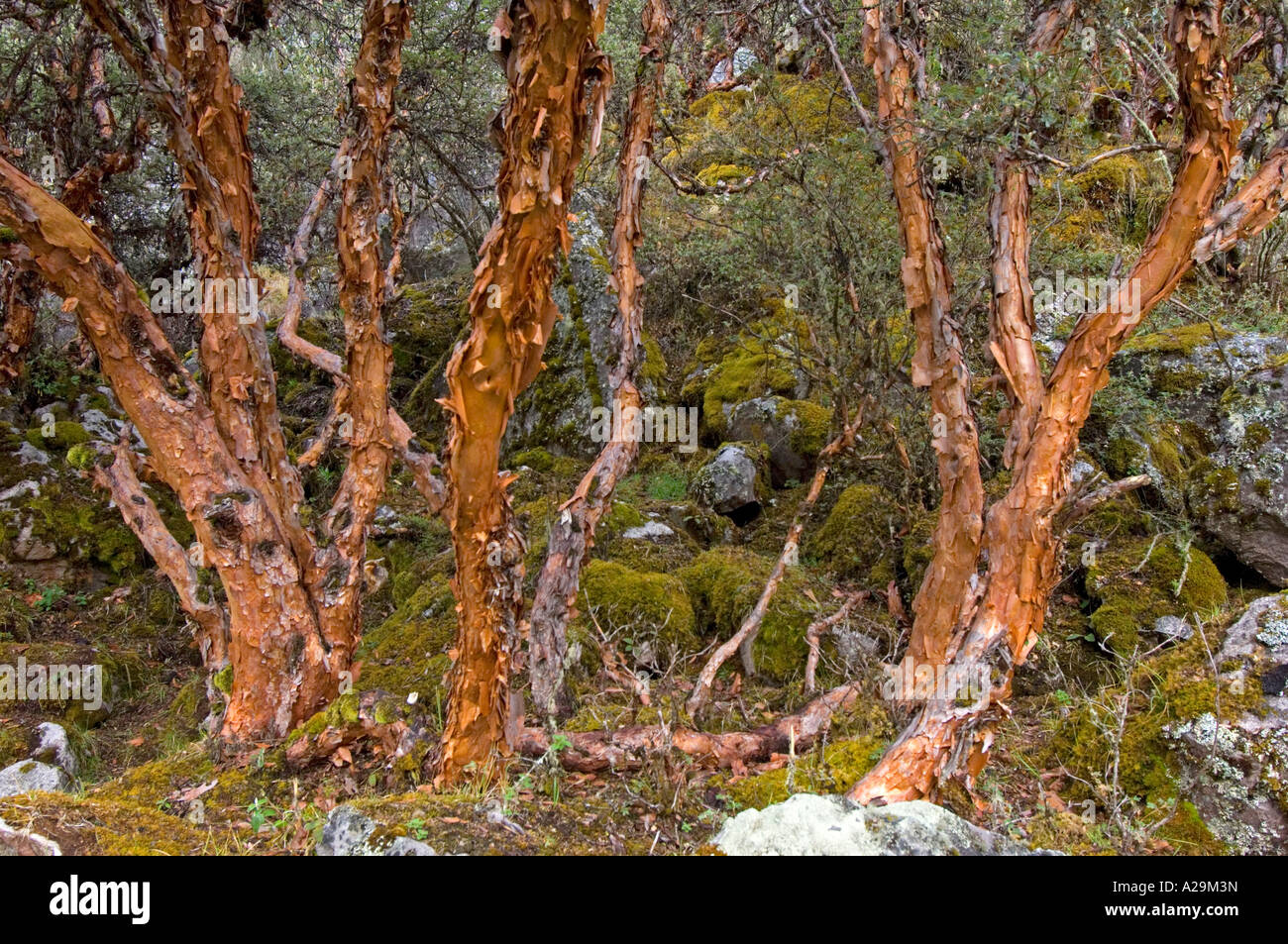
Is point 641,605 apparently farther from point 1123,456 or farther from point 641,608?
point 1123,456

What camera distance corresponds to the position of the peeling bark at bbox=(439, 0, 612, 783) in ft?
9.23

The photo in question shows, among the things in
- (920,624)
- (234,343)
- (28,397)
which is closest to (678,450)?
(920,624)

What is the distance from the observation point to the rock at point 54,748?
480 cm

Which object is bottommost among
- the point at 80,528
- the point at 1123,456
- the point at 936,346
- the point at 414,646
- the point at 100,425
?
the point at 414,646

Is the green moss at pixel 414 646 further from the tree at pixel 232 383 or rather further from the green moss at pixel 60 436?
the green moss at pixel 60 436

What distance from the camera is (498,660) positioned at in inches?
135

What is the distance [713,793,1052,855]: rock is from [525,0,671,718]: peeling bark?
2.31 meters

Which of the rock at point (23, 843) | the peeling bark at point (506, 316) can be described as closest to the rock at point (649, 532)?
the peeling bark at point (506, 316)

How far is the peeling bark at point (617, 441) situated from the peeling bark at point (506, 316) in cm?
120

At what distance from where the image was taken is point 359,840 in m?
2.29

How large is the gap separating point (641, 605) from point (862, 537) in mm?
2245

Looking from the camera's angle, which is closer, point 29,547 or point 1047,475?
point 1047,475

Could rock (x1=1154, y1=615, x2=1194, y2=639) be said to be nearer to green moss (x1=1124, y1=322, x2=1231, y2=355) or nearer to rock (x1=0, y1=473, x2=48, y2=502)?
green moss (x1=1124, y1=322, x2=1231, y2=355)

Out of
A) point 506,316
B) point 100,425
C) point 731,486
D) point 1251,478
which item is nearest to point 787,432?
point 731,486
